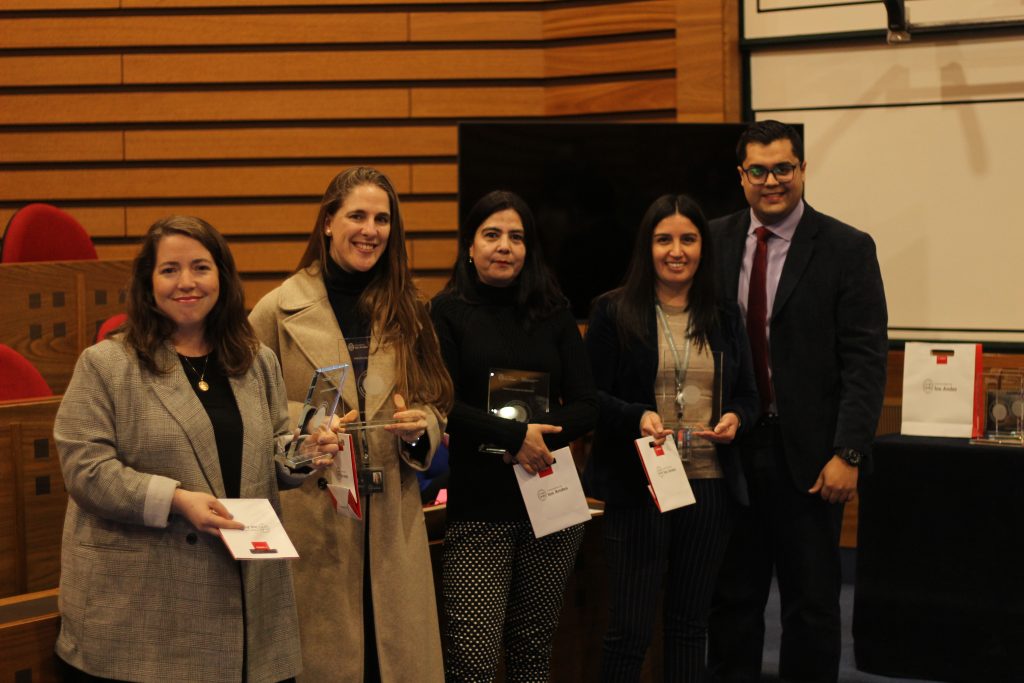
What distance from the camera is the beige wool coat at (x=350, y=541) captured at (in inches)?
98.8

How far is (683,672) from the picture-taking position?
3.03 metres

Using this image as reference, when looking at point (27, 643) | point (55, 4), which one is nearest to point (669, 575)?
point (27, 643)

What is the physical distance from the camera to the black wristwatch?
3199mm

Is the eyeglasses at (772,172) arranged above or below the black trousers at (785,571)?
above

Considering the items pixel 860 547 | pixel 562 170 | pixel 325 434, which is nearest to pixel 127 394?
pixel 325 434

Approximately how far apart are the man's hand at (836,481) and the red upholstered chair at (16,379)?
216cm

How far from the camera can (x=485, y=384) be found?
2.79 metres

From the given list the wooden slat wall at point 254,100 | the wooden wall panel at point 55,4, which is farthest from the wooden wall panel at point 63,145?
the wooden wall panel at point 55,4

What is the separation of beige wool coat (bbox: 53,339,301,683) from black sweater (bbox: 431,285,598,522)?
28.5 inches

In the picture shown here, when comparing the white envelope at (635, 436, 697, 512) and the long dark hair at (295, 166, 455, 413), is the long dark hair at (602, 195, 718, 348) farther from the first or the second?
the long dark hair at (295, 166, 455, 413)

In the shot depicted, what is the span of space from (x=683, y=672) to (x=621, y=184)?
2402 mm

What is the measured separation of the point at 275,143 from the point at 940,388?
356 cm

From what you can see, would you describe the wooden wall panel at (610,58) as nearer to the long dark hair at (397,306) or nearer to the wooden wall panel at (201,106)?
the wooden wall panel at (201,106)

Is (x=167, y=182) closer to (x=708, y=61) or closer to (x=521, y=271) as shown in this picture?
(x=708, y=61)
